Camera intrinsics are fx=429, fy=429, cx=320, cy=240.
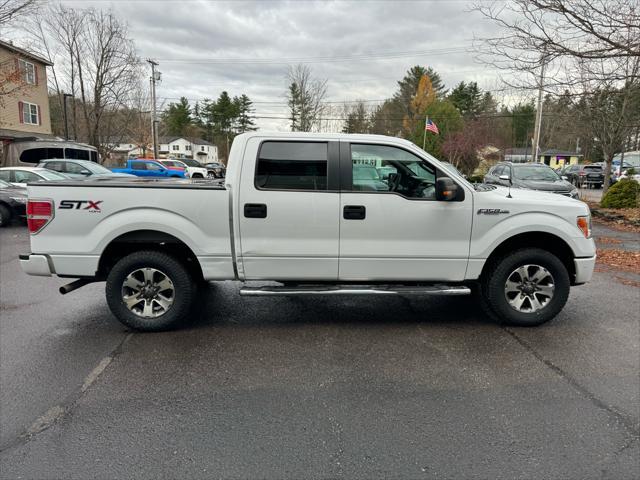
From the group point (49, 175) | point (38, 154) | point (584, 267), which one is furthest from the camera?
point (38, 154)

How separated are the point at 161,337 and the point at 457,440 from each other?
2967 millimetres

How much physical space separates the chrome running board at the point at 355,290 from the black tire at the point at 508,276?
315 millimetres

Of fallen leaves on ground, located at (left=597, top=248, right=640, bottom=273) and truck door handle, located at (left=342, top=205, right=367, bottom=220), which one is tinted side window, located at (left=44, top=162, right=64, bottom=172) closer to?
truck door handle, located at (left=342, top=205, right=367, bottom=220)

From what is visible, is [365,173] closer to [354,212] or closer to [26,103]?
[354,212]

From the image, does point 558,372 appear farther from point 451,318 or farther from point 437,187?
point 437,187

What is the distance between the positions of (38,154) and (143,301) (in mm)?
24021

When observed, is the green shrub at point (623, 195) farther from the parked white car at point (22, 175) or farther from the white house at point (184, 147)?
the white house at point (184, 147)

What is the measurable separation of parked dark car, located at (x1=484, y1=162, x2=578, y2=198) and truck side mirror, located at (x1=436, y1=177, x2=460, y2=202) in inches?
363

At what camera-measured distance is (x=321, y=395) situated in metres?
3.25

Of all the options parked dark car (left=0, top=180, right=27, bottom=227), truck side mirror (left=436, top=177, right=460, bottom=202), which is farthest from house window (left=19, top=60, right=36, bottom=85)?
truck side mirror (left=436, top=177, right=460, bottom=202)

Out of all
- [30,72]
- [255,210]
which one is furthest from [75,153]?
[255,210]

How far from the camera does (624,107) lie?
1426 cm

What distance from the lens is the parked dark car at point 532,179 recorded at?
1298 centimetres

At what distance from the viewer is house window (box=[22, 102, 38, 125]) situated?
29.7m
